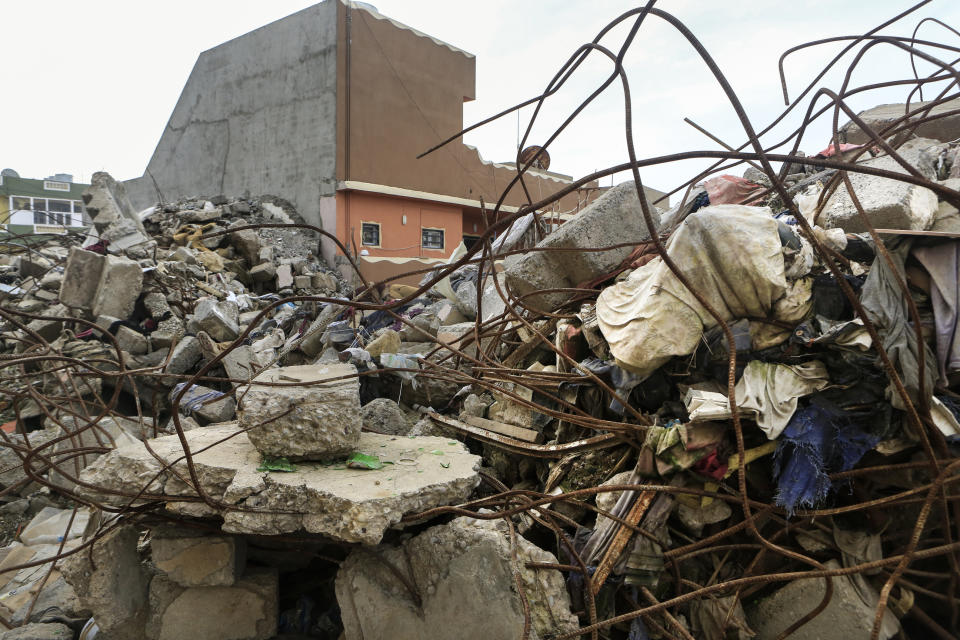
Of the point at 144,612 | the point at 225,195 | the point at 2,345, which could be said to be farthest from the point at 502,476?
the point at 225,195

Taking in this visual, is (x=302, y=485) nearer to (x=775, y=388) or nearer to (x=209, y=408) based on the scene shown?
(x=775, y=388)

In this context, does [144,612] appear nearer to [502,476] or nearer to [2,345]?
[502,476]

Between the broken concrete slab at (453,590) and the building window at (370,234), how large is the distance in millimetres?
11047

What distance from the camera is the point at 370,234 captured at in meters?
13.0

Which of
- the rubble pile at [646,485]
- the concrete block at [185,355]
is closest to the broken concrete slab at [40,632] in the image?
the rubble pile at [646,485]

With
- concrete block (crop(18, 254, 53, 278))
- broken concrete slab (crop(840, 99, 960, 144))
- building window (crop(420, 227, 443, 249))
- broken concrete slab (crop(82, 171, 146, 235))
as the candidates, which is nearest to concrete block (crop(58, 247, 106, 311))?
concrete block (crop(18, 254, 53, 278))

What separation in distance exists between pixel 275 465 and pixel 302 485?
28 centimetres

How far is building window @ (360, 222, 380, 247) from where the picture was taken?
42.0 feet

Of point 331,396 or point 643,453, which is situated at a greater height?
point 331,396

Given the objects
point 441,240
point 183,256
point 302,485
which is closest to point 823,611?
point 302,485

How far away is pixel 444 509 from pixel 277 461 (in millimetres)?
790

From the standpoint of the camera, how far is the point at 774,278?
2.49 metres

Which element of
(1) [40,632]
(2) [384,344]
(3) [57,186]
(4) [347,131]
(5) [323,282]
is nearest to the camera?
(1) [40,632]

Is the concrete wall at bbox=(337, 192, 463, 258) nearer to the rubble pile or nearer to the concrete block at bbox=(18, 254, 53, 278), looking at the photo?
the concrete block at bbox=(18, 254, 53, 278)
